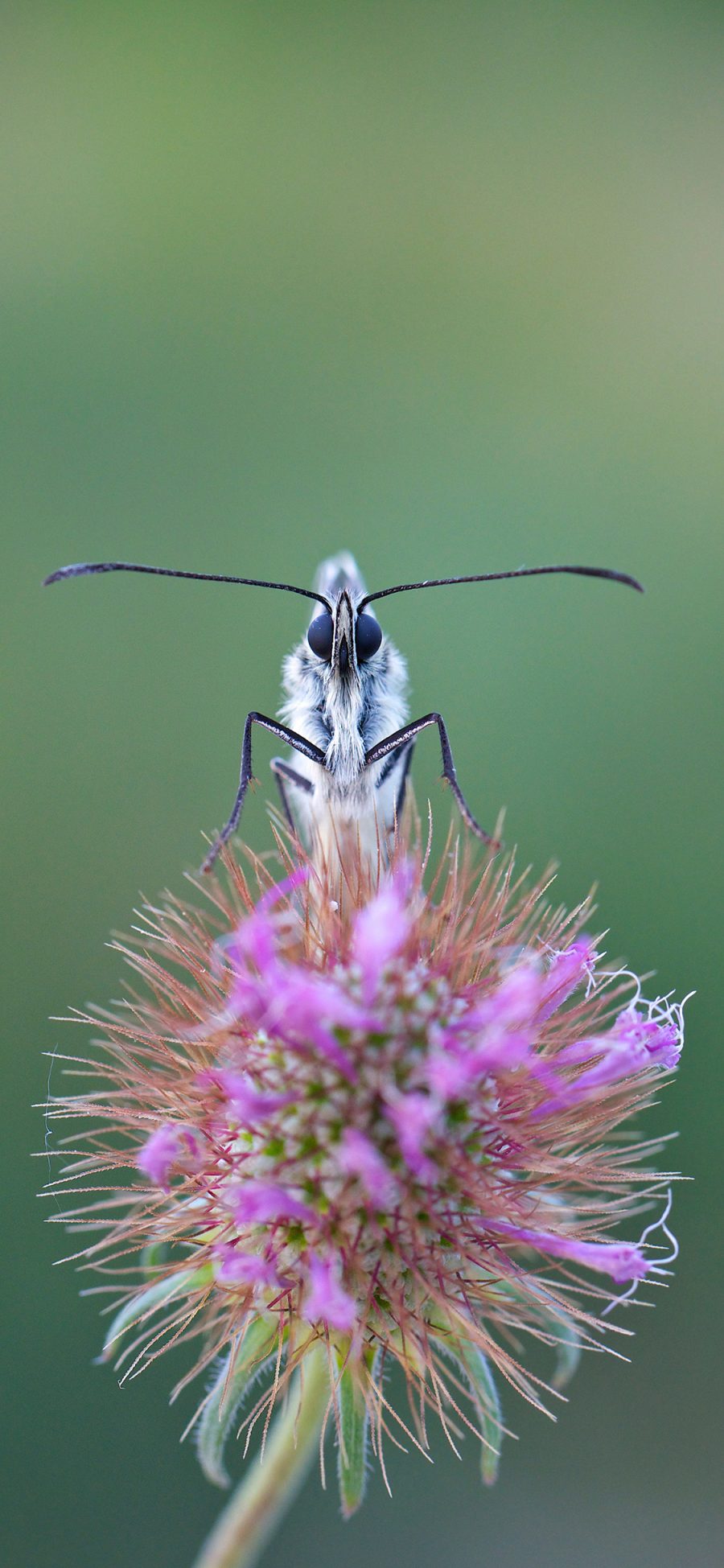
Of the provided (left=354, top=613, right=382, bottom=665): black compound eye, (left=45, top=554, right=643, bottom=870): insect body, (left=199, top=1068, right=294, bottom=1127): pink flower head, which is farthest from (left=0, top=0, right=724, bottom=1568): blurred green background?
(left=199, top=1068, right=294, bottom=1127): pink flower head

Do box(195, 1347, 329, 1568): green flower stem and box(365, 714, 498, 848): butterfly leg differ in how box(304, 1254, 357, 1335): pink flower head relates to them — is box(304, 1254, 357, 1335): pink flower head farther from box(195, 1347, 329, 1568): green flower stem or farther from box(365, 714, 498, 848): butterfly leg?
box(365, 714, 498, 848): butterfly leg

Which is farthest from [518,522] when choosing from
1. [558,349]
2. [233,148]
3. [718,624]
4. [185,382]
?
[233,148]

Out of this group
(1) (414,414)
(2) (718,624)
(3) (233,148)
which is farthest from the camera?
(3) (233,148)

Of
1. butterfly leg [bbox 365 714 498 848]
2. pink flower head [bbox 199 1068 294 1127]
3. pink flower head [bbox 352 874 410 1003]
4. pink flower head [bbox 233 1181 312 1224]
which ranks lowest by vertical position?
pink flower head [bbox 233 1181 312 1224]

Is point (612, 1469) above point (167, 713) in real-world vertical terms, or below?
below

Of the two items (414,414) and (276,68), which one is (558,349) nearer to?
(414,414)

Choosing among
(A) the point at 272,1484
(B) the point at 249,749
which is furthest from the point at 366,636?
(A) the point at 272,1484
